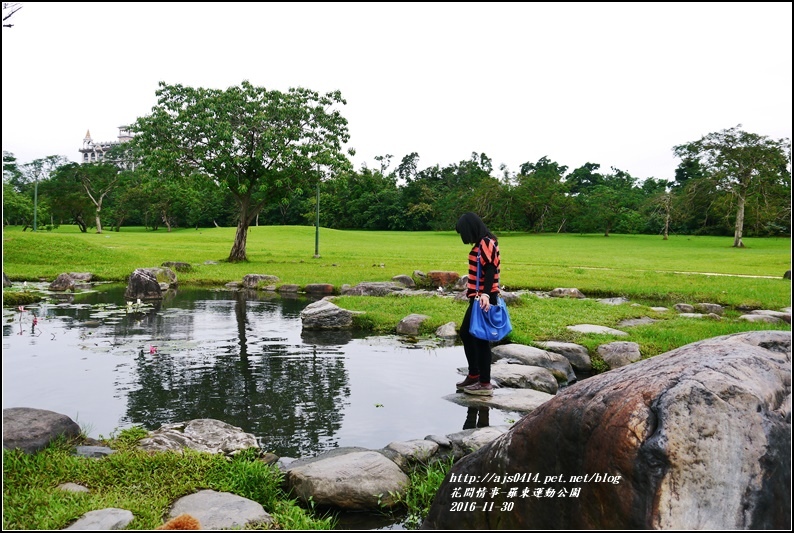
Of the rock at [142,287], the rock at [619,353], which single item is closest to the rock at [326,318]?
the rock at [619,353]

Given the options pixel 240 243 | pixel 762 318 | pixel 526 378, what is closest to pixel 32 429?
pixel 526 378

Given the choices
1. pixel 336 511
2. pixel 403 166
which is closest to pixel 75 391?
pixel 336 511

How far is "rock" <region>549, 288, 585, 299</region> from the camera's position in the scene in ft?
61.9

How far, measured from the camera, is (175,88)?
85.7 ft

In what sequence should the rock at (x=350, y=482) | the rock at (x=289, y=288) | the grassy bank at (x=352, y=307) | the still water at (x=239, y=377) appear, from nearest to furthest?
1. the grassy bank at (x=352, y=307)
2. the rock at (x=350, y=482)
3. the still water at (x=239, y=377)
4. the rock at (x=289, y=288)

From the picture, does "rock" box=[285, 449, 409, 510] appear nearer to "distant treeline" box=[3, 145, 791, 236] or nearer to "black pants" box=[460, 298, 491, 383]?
"black pants" box=[460, 298, 491, 383]

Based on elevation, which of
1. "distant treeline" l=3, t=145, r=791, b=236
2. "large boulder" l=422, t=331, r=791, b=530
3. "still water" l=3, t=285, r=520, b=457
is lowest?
"still water" l=3, t=285, r=520, b=457

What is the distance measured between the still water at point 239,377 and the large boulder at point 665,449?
3.15 m

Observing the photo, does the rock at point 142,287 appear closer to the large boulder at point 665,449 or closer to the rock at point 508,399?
the rock at point 508,399

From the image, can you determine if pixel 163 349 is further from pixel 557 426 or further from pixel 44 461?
pixel 557 426

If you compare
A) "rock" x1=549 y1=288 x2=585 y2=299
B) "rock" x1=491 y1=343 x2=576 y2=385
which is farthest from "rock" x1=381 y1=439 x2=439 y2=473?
"rock" x1=549 y1=288 x2=585 y2=299

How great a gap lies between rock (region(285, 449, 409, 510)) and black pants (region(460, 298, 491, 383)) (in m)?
2.91

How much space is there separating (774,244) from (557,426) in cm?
5599

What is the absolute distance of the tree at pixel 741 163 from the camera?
48.6 meters
